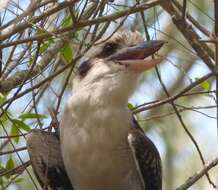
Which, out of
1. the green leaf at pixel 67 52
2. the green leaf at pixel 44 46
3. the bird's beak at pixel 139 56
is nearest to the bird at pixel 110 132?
the bird's beak at pixel 139 56

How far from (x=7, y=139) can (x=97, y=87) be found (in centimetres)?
61

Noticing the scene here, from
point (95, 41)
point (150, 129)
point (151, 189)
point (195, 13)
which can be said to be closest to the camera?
point (95, 41)

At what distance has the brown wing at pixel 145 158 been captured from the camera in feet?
12.9

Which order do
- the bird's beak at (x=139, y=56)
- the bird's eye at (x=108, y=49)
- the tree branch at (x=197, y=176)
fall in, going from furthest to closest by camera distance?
1. the bird's eye at (x=108, y=49)
2. the bird's beak at (x=139, y=56)
3. the tree branch at (x=197, y=176)

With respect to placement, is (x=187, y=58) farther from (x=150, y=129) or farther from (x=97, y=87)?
(x=150, y=129)

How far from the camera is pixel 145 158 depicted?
3.96 meters

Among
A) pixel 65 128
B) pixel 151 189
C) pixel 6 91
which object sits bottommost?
pixel 151 189

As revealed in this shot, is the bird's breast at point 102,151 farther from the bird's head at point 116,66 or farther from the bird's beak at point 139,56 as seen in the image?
the bird's beak at point 139,56

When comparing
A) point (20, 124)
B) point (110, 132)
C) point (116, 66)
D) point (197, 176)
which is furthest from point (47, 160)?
point (197, 176)

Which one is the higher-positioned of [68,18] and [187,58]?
[68,18]

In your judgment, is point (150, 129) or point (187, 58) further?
point (150, 129)

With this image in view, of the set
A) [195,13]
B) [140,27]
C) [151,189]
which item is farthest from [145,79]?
[151,189]

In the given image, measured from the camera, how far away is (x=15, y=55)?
3969 mm

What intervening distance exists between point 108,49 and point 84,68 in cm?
17
